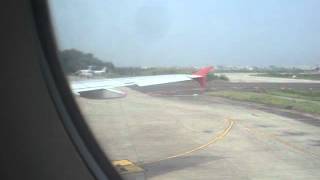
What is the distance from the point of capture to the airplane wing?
2.79m

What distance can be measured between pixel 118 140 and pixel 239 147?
0.93 metres

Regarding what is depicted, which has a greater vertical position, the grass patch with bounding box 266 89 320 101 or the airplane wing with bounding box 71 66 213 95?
the airplane wing with bounding box 71 66 213 95

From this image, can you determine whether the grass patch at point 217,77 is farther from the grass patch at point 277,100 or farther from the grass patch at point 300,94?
the grass patch at point 300,94

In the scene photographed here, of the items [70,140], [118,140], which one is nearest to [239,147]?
[118,140]

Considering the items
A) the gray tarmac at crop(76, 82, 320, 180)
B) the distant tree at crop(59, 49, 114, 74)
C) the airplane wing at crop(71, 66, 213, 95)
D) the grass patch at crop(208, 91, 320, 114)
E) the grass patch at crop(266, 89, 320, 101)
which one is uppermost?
the distant tree at crop(59, 49, 114, 74)

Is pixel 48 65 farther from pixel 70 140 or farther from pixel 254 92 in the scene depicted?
pixel 254 92

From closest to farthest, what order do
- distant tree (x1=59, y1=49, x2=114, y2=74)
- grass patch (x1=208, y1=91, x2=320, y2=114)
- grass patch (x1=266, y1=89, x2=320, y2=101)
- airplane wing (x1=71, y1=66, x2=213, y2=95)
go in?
grass patch (x1=266, y1=89, x2=320, y2=101), grass patch (x1=208, y1=91, x2=320, y2=114), distant tree (x1=59, y1=49, x2=114, y2=74), airplane wing (x1=71, y1=66, x2=213, y2=95)

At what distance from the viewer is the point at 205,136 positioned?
2.91m

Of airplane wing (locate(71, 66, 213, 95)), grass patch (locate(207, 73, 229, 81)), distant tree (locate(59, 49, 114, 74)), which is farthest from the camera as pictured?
airplane wing (locate(71, 66, 213, 95))

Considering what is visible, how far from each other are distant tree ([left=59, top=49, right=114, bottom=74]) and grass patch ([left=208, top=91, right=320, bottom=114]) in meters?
1.09

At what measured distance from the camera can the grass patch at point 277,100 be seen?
2.41 metres

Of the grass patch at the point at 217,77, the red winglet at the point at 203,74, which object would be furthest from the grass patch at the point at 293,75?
the red winglet at the point at 203,74

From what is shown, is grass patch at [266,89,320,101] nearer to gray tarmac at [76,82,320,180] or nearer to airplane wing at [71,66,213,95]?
gray tarmac at [76,82,320,180]

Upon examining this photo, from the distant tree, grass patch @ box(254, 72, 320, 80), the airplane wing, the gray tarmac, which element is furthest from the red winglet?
the distant tree
